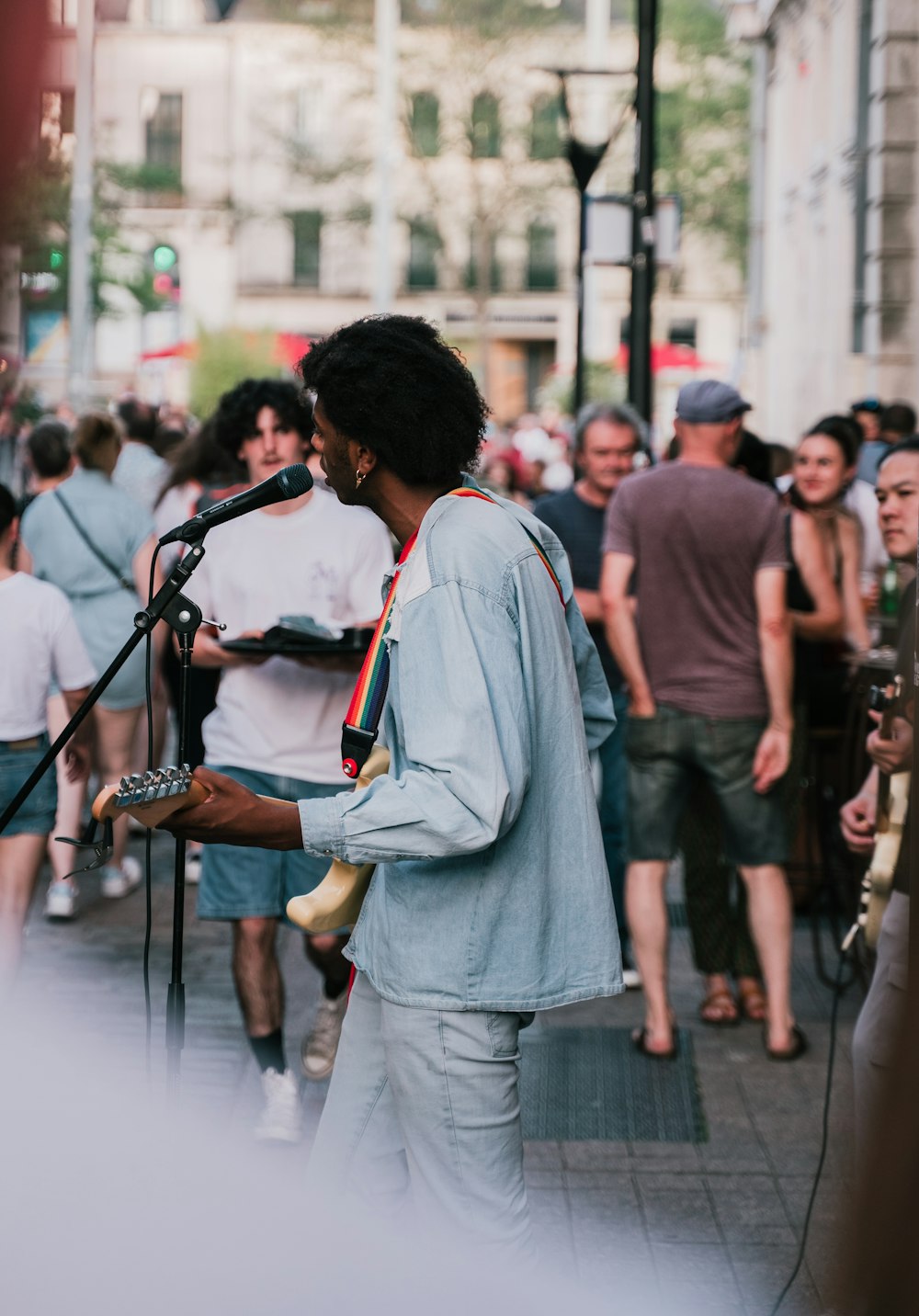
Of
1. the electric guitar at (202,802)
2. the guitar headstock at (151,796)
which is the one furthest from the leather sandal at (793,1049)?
the guitar headstock at (151,796)

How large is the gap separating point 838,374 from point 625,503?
15.2 meters

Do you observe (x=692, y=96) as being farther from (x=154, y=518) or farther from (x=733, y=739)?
(x=733, y=739)

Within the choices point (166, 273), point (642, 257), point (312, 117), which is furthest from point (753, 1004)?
point (312, 117)

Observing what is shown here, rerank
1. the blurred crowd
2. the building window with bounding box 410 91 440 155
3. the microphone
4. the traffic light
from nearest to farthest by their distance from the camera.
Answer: the microphone < the blurred crowd < the traffic light < the building window with bounding box 410 91 440 155

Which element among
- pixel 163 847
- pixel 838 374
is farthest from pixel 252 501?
pixel 838 374

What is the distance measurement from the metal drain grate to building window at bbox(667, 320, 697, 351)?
51952 mm

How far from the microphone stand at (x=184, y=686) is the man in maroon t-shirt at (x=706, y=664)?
2772 millimetres

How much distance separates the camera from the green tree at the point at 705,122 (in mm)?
36062

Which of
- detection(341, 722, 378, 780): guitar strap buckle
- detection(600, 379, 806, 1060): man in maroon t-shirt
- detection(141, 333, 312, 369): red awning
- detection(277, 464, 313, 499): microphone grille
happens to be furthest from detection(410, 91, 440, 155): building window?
detection(341, 722, 378, 780): guitar strap buckle

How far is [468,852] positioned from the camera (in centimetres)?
252

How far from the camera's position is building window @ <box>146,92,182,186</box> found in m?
1.14

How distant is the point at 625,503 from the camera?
5.62 metres

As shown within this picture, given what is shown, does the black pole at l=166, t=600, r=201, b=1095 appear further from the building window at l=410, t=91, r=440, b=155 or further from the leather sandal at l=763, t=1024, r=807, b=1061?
the building window at l=410, t=91, r=440, b=155

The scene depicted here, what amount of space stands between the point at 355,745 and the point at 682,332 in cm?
5533
